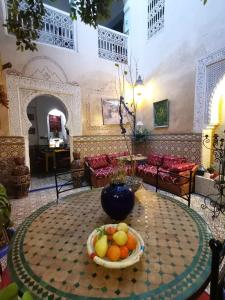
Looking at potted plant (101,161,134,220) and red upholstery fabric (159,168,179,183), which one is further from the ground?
potted plant (101,161,134,220)

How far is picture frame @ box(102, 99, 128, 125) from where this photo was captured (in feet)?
18.4

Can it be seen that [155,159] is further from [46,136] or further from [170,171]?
[46,136]

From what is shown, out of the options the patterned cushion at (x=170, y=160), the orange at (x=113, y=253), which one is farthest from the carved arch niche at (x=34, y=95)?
the orange at (x=113, y=253)

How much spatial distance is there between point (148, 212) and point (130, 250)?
0.62 metres

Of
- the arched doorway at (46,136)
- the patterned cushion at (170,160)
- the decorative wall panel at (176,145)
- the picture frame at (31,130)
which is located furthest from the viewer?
the picture frame at (31,130)

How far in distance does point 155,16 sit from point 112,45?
62.3 inches

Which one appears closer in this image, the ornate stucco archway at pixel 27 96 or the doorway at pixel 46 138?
the ornate stucco archway at pixel 27 96

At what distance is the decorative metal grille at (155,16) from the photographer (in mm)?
5082

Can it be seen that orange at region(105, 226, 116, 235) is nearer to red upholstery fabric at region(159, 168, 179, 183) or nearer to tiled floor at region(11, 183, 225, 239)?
tiled floor at region(11, 183, 225, 239)

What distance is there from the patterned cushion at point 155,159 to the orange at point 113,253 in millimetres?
4417

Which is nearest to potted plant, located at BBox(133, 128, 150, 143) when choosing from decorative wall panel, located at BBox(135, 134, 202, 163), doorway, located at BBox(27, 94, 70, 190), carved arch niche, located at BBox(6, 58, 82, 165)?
decorative wall panel, located at BBox(135, 134, 202, 163)

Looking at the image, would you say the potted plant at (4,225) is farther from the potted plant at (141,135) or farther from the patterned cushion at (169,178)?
the potted plant at (141,135)

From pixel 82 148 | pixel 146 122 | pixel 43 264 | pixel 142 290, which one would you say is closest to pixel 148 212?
pixel 142 290

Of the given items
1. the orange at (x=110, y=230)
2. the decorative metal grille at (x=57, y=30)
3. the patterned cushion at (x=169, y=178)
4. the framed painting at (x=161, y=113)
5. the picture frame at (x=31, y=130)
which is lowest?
the patterned cushion at (x=169, y=178)
